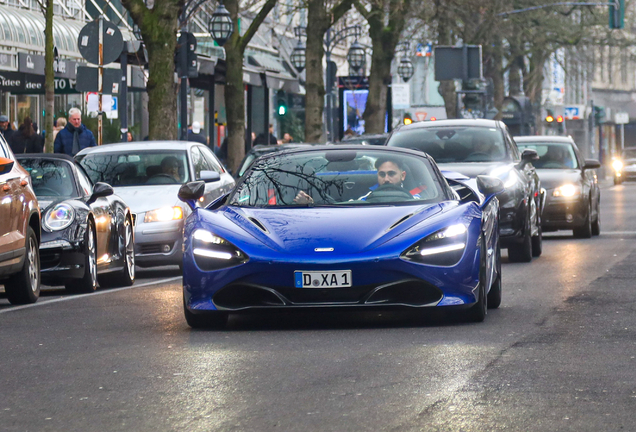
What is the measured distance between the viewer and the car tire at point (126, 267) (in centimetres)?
1541

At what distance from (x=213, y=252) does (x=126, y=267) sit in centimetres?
567

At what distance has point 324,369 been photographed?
8.00 meters

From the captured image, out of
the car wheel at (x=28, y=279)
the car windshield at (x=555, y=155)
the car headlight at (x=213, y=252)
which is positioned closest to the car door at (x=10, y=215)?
the car wheel at (x=28, y=279)

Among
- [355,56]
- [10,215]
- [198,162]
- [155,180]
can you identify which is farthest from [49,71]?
[355,56]

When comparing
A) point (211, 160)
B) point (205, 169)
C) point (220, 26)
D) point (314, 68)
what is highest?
point (220, 26)

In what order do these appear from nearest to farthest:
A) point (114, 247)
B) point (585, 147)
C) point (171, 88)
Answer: point (114, 247)
point (171, 88)
point (585, 147)

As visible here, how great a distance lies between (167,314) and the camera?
37.6 ft

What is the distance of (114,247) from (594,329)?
662 cm

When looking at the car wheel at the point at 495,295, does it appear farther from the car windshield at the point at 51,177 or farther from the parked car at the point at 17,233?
the car windshield at the point at 51,177

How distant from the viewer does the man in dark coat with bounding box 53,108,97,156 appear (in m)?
24.4

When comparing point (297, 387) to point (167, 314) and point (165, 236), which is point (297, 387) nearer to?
point (167, 314)

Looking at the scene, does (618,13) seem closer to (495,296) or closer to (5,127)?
(5,127)

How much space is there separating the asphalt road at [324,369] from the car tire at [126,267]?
2930 millimetres

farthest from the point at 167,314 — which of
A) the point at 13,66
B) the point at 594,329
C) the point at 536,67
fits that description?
the point at 536,67
